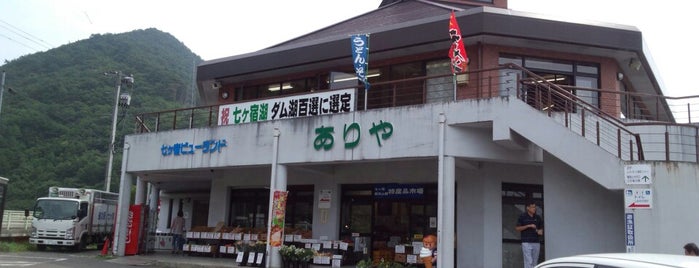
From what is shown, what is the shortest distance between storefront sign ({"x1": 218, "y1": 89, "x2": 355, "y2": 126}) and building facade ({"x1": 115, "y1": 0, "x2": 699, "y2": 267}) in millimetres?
44

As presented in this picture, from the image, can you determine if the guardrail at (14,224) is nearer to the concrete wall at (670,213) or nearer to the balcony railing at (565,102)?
the balcony railing at (565,102)

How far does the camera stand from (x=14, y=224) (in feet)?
94.7

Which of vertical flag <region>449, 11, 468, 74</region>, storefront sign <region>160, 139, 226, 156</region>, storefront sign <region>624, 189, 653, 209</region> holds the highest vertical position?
vertical flag <region>449, 11, 468, 74</region>

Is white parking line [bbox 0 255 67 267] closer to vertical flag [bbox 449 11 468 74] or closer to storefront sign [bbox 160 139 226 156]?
storefront sign [bbox 160 139 226 156]

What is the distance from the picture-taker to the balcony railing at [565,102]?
12539mm

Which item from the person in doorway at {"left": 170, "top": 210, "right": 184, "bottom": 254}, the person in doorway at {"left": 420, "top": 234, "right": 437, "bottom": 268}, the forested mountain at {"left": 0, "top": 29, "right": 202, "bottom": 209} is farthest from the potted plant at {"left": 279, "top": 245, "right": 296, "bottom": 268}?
the forested mountain at {"left": 0, "top": 29, "right": 202, "bottom": 209}

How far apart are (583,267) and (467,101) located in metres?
8.68

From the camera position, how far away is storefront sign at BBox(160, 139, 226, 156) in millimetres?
17328

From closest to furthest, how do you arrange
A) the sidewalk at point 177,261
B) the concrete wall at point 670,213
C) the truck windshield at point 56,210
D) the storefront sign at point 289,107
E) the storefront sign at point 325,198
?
the concrete wall at point 670,213 → the storefront sign at point 289,107 → the sidewalk at point 177,261 → the storefront sign at point 325,198 → the truck windshield at point 56,210

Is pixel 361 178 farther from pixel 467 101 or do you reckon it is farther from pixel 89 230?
pixel 89 230

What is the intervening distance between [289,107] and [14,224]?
20408 millimetres

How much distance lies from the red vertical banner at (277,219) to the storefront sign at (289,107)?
7.57ft

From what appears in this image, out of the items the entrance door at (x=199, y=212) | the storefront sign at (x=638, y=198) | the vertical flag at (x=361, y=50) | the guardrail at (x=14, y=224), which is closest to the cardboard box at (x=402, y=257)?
the vertical flag at (x=361, y=50)

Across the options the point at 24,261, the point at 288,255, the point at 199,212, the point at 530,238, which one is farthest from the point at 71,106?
the point at 530,238
